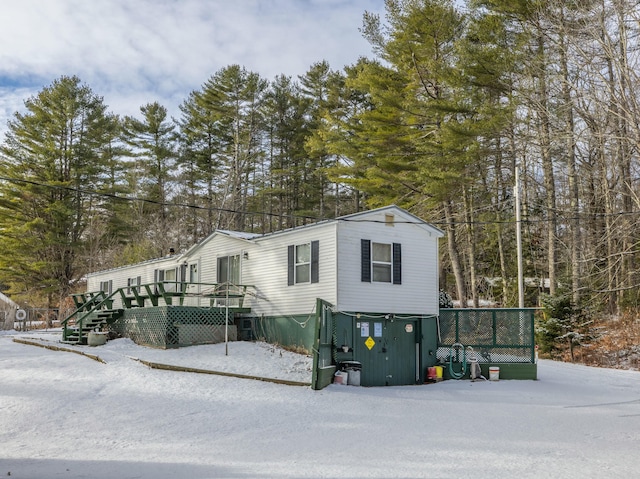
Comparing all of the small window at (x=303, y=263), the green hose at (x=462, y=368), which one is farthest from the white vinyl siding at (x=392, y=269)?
the green hose at (x=462, y=368)

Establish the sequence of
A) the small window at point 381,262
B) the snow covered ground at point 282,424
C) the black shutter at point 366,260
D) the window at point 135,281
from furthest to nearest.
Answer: the window at point 135,281
the small window at point 381,262
the black shutter at point 366,260
the snow covered ground at point 282,424

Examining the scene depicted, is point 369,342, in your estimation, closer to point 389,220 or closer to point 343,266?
point 343,266

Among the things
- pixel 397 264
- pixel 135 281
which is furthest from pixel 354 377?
pixel 135 281

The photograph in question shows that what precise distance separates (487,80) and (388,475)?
2042 cm

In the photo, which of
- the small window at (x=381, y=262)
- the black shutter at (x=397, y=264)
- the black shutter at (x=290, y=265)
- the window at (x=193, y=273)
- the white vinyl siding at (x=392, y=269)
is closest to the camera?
the white vinyl siding at (x=392, y=269)

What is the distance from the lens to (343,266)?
1638 centimetres

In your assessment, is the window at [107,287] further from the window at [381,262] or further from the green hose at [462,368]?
the green hose at [462,368]

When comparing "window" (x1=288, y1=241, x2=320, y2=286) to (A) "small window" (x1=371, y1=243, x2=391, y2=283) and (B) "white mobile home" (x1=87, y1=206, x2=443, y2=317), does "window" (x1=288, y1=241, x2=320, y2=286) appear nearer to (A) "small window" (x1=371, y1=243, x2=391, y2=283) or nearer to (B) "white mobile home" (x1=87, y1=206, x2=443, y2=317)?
(B) "white mobile home" (x1=87, y1=206, x2=443, y2=317)

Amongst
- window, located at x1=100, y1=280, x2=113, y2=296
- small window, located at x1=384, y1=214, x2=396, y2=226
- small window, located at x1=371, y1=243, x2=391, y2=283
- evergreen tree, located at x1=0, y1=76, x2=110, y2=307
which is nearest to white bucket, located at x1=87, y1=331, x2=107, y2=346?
window, located at x1=100, y1=280, x2=113, y2=296

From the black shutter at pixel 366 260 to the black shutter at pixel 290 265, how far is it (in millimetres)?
2184

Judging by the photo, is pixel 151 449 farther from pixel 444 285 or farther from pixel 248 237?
pixel 444 285

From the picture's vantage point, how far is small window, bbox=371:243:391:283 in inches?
673

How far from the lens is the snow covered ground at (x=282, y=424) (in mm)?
7547

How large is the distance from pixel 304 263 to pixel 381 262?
227cm
